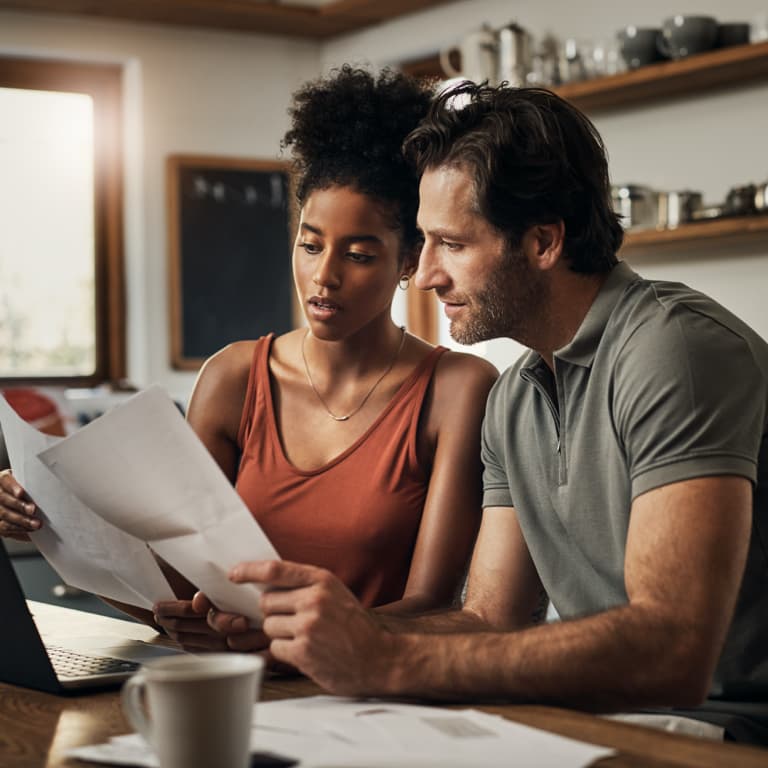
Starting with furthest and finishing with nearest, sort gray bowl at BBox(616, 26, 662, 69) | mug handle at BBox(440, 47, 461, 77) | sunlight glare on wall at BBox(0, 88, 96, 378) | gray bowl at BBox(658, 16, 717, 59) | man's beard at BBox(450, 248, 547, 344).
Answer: sunlight glare on wall at BBox(0, 88, 96, 378)
mug handle at BBox(440, 47, 461, 77)
gray bowl at BBox(616, 26, 662, 69)
gray bowl at BBox(658, 16, 717, 59)
man's beard at BBox(450, 248, 547, 344)

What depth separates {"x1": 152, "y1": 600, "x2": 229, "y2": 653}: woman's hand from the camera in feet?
4.55

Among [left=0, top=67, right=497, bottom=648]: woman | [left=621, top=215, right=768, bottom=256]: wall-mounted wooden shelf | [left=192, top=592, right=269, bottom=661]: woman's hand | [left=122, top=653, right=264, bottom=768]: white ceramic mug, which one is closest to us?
[left=122, top=653, right=264, bottom=768]: white ceramic mug

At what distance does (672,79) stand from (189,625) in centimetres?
297

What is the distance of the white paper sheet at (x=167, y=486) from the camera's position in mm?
1077

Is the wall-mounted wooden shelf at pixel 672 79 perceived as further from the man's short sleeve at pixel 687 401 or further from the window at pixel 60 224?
the man's short sleeve at pixel 687 401

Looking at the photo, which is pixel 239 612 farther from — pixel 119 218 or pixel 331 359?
pixel 119 218

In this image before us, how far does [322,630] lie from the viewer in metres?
1.09


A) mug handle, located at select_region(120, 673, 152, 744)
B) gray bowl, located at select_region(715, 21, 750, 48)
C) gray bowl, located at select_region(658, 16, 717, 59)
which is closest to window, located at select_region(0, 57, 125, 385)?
gray bowl, located at select_region(658, 16, 717, 59)

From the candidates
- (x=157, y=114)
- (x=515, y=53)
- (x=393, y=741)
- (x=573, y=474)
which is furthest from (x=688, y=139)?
(x=393, y=741)

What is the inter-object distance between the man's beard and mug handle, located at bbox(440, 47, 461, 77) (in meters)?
A: 3.21

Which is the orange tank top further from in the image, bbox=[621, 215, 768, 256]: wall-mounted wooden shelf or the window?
the window

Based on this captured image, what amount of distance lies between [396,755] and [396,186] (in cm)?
105

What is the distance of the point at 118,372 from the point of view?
4.98 metres

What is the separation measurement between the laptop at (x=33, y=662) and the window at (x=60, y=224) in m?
→ 3.62
